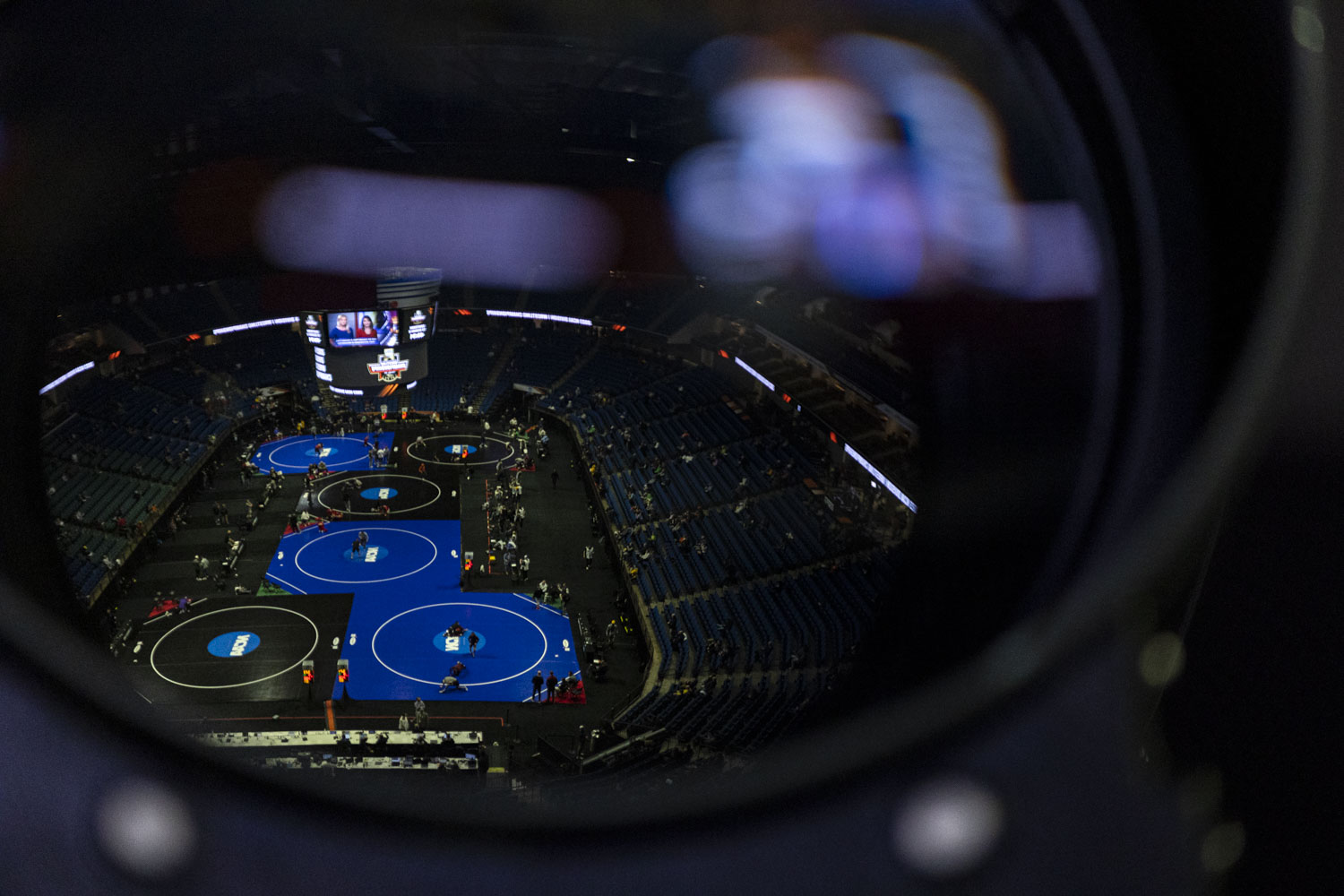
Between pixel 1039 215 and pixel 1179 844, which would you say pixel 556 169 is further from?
pixel 1179 844

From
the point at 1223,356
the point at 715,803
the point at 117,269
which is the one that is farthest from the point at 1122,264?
the point at 117,269

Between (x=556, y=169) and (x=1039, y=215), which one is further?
(x=556, y=169)

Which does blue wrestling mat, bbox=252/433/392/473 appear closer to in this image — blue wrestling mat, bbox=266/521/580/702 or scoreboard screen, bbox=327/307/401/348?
blue wrestling mat, bbox=266/521/580/702

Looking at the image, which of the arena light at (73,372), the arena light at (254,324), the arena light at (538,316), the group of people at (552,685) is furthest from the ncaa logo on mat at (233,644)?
the arena light at (538,316)

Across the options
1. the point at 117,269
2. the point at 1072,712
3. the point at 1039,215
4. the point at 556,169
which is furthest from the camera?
the point at 556,169

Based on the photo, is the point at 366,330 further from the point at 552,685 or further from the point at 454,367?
the point at 454,367


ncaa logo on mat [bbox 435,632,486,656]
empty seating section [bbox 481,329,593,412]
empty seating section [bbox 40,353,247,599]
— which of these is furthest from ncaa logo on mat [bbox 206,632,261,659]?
empty seating section [bbox 481,329,593,412]
